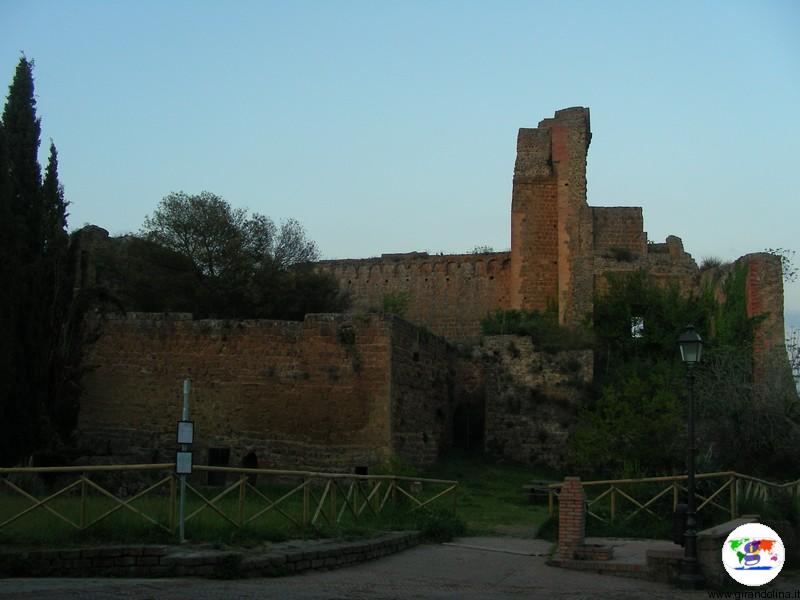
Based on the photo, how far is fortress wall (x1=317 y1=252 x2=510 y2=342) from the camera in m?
44.5

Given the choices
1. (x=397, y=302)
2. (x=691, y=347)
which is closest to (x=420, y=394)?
(x=691, y=347)

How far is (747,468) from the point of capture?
24.9 meters

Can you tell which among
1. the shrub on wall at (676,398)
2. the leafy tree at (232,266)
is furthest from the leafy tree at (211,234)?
the shrub on wall at (676,398)

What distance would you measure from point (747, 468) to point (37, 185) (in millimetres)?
16900

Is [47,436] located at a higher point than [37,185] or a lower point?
lower

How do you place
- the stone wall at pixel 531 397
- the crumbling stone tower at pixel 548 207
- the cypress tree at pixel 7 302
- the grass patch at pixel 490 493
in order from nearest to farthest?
the cypress tree at pixel 7 302 → the grass patch at pixel 490 493 → the stone wall at pixel 531 397 → the crumbling stone tower at pixel 548 207

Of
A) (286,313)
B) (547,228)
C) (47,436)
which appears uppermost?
(547,228)

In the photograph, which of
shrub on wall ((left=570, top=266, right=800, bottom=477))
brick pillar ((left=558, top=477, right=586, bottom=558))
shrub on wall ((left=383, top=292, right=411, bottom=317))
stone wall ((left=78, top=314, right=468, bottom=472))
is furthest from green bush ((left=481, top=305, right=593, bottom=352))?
brick pillar ((left=558, top=477, right=586, bottom=558))

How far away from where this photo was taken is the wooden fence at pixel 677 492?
58.1ft

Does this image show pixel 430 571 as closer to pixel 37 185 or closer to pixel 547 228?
pixel 37 185

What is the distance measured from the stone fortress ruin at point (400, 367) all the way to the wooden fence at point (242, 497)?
13.1 ft

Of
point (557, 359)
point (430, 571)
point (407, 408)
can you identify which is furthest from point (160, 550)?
point (557, 359)

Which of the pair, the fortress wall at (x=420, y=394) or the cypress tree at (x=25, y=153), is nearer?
the cypress tree at (x=25, y=153)

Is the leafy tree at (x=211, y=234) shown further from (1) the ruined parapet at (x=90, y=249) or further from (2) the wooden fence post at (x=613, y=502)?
(2) the wooden fence post at (x=613, y=502)
